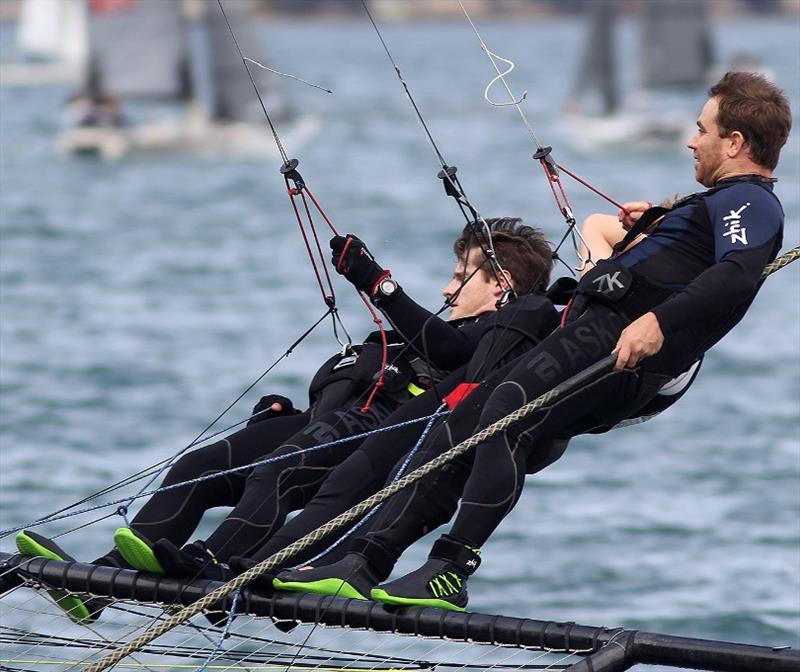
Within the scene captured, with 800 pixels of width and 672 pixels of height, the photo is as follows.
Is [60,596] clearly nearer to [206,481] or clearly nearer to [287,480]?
[206,481]

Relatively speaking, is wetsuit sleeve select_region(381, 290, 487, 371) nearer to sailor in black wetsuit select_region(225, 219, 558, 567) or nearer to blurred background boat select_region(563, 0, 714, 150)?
sailor in black wetsuit select_region(225, 219, 558, 567)

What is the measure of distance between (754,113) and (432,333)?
1098 millimetres

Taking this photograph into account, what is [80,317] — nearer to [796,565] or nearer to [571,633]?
[796,565]

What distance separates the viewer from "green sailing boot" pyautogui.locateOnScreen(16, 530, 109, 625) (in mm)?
5125

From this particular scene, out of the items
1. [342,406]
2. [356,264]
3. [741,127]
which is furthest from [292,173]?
[741,127]

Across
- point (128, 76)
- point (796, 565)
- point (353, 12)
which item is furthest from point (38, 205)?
point (353, 12)

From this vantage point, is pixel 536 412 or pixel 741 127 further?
pixel 741 127

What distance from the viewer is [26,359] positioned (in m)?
20.6

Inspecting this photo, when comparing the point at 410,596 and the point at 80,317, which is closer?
the point at 410,596

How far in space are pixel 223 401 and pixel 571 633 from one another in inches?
523

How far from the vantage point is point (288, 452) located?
17.2 ft

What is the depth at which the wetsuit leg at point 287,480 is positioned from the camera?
16.8ft

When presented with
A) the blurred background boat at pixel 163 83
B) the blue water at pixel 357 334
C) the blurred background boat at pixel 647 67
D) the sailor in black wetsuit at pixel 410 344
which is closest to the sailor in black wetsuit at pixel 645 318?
the sailor in black wetsuit at pixel 410 344

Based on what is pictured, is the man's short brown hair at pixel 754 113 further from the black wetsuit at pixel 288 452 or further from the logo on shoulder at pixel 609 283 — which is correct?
the black wetsuit at pixel 288 452
